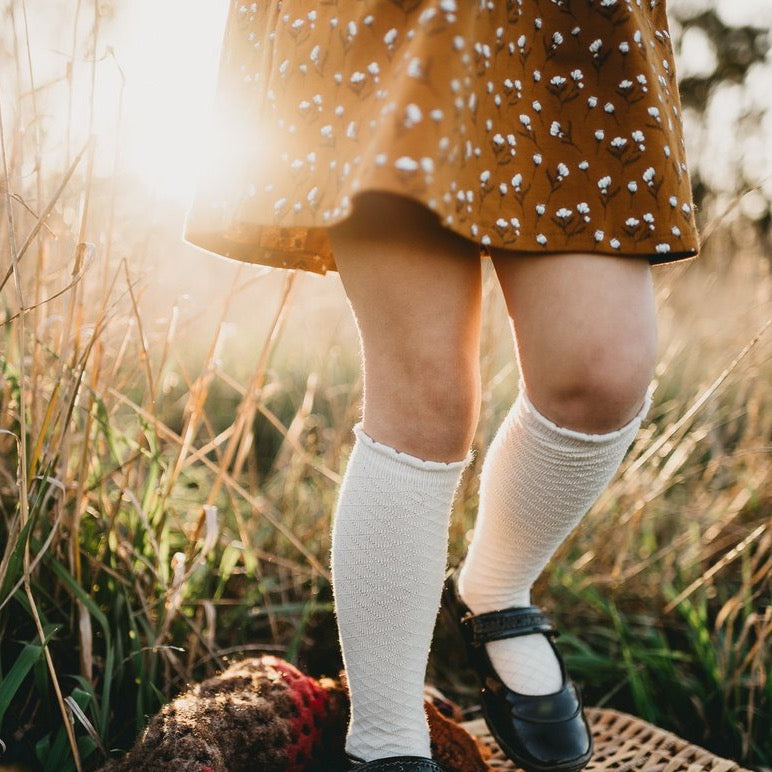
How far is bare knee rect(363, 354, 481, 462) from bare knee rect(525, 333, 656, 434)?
77 mm

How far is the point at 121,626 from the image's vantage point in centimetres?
99

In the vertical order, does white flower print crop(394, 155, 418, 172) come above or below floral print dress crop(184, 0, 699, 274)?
below

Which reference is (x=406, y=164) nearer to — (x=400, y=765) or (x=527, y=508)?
(x=527, y=508)

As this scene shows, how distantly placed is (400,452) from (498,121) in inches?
13.3

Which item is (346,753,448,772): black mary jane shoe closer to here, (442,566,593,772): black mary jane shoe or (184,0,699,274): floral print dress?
(442,566,593,772): black mary jane shoe

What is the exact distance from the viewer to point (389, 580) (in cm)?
75

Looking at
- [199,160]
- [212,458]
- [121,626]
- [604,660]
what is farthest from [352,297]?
[212,458]

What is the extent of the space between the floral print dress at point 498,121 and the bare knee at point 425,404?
14cm

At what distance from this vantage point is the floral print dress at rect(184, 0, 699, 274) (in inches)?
24.5

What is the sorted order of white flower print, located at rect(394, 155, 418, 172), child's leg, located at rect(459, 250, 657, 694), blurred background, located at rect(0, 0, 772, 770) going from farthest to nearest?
1. blurred background, located at rect(0, 0, 772, 770)
2. child's leg, located at rect(459, 250, 657, 694)
3. white flower print, located at rect(394, 155, 418, 172)

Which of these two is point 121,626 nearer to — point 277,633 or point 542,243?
point 277,633

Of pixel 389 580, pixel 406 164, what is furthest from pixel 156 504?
pixel 406 164

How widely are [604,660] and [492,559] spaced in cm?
50

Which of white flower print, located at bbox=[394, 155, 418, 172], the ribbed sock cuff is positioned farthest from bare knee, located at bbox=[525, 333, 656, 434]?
white flower print, located at bbox=[394, 155, 418, 172]
